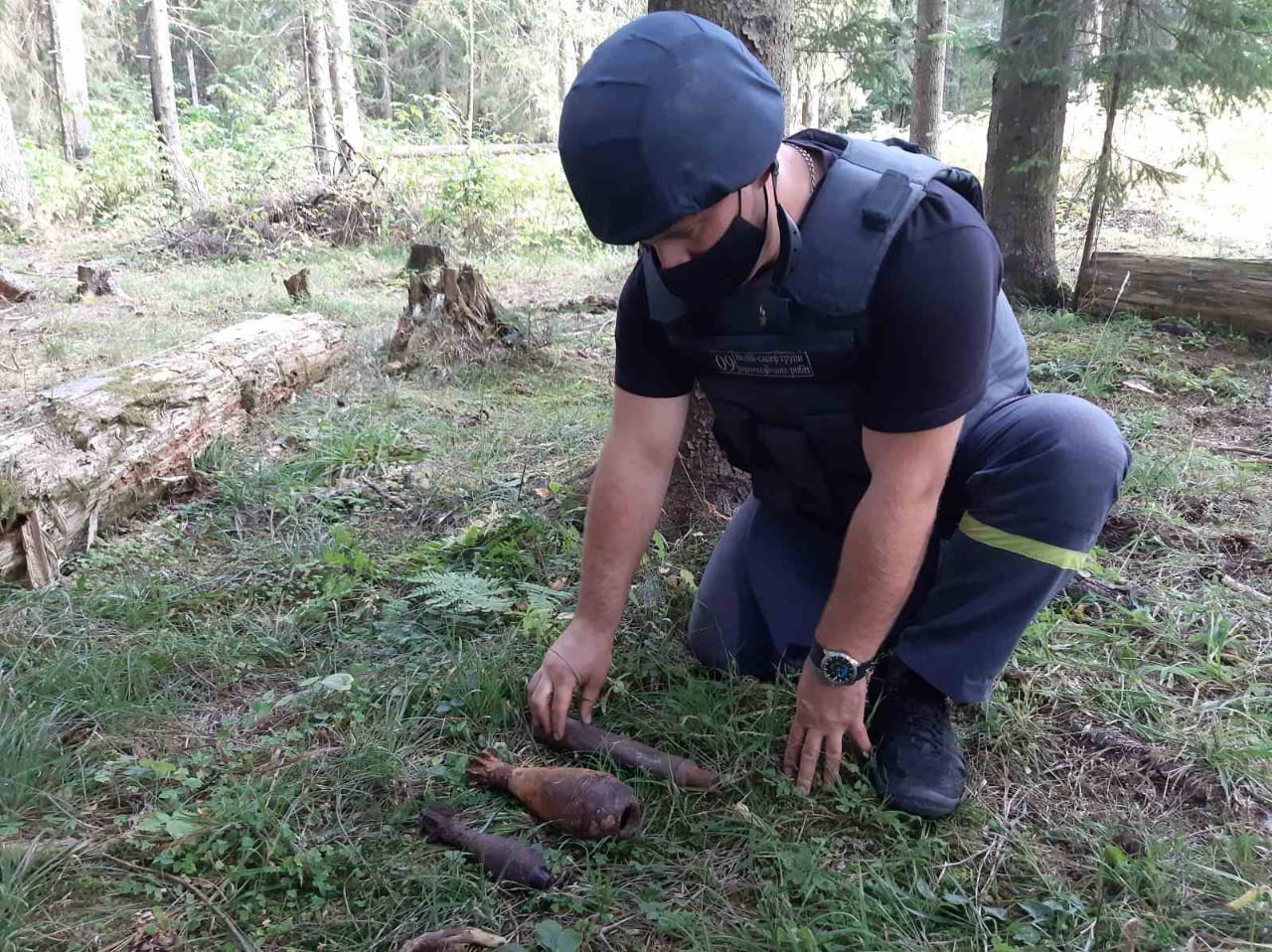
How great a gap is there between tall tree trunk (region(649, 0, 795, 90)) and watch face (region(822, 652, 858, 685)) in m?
1.89

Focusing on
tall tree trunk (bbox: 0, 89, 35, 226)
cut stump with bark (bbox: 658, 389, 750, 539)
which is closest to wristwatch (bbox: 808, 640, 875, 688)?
cut stump with bark (bbox: 658, 389, 750, 539)

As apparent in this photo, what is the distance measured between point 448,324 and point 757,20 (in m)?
3.41

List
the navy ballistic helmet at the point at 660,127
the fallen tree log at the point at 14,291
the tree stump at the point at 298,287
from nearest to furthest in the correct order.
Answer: the navy ballistic helmet at the point at 660,127, the tree stump at the point at 298,287, the fallen tree log at the point at 14,291

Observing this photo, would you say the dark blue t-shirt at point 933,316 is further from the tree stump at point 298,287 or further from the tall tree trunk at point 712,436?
the tree stump at point 298,287

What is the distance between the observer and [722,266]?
1.64m

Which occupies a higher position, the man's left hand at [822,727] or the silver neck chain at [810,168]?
the silver neck chain at [810,168]

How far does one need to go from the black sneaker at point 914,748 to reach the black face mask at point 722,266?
0.96 metres

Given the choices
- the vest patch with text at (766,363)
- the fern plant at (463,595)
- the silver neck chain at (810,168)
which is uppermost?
the silver neck chain at (810,168)

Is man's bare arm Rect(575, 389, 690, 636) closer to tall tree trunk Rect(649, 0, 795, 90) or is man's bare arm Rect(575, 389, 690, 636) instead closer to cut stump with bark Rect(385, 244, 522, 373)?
tall tree trunk Rect(649, 0, 795, 90)

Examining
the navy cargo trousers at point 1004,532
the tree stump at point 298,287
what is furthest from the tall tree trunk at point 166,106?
the navy cargo trousers at point 1004,532

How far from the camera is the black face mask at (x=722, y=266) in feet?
5.24

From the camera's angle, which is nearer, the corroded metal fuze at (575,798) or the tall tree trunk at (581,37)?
the corroded metal fuze at (575,798)

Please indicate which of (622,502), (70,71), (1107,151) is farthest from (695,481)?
(70,71)

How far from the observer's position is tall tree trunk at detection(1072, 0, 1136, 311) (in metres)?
5.93
